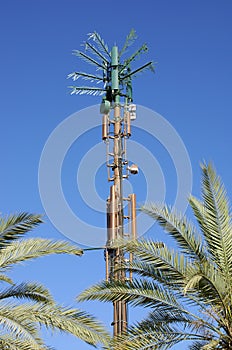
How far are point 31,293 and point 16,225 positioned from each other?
120 centimetres

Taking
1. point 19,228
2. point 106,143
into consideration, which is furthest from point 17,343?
point 106,143

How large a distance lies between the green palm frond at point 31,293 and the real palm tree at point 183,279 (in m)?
0.83

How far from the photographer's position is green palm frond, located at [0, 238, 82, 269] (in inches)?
531

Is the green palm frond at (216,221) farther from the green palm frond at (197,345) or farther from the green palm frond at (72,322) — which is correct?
the green palm frond at (72,322)

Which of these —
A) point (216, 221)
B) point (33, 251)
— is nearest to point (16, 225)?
point (33, 251)

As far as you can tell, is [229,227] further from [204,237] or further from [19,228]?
[19,228]

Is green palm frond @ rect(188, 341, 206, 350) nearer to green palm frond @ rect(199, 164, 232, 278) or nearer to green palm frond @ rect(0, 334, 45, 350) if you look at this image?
green palm frond @ rect(199, 164, 232, 278)

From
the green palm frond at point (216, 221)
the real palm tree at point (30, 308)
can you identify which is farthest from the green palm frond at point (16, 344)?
the green palm frond at point (216, 221)

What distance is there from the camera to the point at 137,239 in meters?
14.4

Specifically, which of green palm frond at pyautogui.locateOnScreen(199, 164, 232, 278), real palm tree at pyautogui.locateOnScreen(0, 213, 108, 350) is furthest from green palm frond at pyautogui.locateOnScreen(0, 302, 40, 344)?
green palm frond at pyautogui.locateOnScreen(199, 164, 232, 278)

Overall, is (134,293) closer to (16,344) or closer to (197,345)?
(197,345)

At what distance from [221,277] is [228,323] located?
2.50 feet

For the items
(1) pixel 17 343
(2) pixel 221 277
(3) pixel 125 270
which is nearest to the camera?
(1) pixel 17 343

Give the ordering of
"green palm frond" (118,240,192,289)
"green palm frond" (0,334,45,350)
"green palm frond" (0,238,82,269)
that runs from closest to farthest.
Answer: "green palm frond" (0,334,45,350) < "green palm frond" (0,238,82,269) < "green palm frond" (118,240,192,289)
